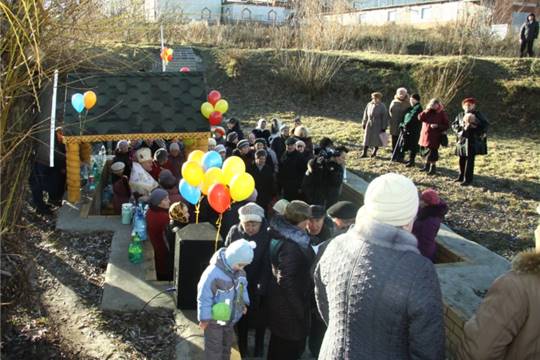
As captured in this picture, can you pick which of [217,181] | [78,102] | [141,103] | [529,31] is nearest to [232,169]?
[217,181]

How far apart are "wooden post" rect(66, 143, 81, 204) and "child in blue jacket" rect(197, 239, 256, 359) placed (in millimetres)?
4788

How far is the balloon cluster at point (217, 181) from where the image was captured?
5.25 m

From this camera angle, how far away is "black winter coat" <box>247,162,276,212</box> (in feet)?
25.9

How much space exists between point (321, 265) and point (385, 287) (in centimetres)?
52

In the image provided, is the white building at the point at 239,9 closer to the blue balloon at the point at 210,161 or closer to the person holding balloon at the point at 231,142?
the person holding balloon at the point at 231,142

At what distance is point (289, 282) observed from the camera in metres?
4.20

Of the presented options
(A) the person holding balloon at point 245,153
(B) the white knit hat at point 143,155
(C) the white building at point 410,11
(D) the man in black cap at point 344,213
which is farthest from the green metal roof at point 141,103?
(C) the white building at point 410,11

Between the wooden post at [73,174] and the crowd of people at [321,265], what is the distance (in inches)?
14.9

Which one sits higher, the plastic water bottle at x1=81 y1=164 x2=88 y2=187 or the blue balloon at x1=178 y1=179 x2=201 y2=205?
the blue balloon at x1=178 y1=179 x2=201 y2=205

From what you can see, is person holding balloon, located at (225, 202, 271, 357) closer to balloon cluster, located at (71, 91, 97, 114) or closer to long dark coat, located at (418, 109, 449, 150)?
balloon cluster, located at (71, 91, 97, 114)

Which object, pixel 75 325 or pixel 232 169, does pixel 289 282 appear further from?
pixel 75 325

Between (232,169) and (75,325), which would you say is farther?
(232,169)

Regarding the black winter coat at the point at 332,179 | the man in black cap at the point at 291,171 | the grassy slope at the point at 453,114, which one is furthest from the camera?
the grassy slope at the point at 453,114

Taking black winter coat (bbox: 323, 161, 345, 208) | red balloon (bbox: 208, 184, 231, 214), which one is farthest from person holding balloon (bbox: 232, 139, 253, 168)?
red balloon (bbox: 208, 184, 231, 214)
